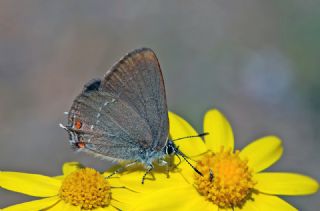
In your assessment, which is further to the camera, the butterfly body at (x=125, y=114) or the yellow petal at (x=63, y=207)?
the butterfly body at (x=125, y=114)

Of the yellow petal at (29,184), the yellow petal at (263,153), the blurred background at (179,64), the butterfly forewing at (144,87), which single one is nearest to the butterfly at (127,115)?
the butterfly forewing at (144,87)

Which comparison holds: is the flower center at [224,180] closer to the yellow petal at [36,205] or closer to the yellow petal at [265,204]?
the yellow petal at [265,204]

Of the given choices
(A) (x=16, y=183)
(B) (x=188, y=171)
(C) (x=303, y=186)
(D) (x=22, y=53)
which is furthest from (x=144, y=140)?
(D) (x=22, y=53)

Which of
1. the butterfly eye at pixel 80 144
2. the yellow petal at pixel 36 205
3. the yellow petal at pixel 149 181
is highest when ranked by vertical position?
the butterfly eye at pixel 80 144

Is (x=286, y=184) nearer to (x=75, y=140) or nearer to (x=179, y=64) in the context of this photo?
(x=75, y=140)

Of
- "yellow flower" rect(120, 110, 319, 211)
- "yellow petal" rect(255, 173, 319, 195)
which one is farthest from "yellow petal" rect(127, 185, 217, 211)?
"yellow petal" rect(255, 173, 319, 195)

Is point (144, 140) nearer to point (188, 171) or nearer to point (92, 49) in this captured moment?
point (188, 171)

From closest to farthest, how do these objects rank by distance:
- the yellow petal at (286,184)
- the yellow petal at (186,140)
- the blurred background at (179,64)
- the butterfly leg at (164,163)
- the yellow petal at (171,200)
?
the yellow petal at (171,200) < the butterfly leg at (164,163) < the yellow petal at (286,184) < the yellow petal at (186,140) < the blurred background at (179,64)
